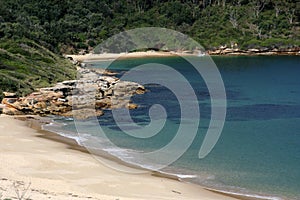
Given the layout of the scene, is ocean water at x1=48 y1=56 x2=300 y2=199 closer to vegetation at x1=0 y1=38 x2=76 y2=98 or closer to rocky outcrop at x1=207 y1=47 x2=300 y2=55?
vegetation at x1=0 y1=38 x2=76 y2=98

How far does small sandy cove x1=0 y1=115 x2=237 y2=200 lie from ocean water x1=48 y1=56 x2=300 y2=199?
97.7 inches

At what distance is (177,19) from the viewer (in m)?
148

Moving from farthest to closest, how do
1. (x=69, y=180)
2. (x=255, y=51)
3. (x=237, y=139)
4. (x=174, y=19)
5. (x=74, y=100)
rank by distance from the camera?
(x=174, y=19) → (x=255, y=51) → (x=74, y=100) → (x=237, y=139) → (x=69, y=180)

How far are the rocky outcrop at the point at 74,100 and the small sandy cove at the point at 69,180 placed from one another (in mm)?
13238

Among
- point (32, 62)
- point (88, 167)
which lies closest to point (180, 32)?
point (32, 62)

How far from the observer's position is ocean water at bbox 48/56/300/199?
28.5 meters

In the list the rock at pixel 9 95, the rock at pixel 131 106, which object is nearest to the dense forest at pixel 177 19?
the rock at pixel 131 106

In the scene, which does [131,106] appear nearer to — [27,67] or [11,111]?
[11,111]

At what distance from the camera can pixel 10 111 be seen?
4603 cm

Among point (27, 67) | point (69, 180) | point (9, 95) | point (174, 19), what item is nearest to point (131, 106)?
point (9, 95)

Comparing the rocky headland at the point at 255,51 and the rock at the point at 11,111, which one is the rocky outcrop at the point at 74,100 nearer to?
the rock at the point at 11,111

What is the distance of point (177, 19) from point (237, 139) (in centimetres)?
11355

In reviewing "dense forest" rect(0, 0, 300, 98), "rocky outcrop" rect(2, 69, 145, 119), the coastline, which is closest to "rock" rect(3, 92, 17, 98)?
"rocky outcrop" rect(2, 69, 145, 119)

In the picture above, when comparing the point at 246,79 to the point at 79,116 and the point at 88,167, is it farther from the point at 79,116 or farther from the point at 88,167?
the point at 88,167
